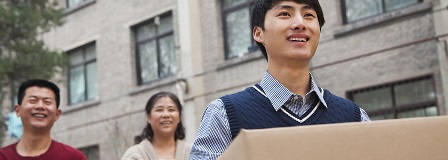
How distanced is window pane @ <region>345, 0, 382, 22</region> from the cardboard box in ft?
31.1

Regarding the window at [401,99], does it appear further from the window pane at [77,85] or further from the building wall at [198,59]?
the window pane at [77,85]

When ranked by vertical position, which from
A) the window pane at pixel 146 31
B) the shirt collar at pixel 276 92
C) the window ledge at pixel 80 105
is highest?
the window pane at pixel 146 31

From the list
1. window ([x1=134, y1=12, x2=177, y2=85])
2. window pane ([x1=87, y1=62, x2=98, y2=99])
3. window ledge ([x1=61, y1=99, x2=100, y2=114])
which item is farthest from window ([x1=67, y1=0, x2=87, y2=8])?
window ledge ([x1=61, y1=99, x2=100, y2=114])

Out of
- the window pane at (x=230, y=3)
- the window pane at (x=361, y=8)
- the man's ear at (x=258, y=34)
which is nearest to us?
the man's ear at (x=258, y=34)

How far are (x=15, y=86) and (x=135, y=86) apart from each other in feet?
16.8

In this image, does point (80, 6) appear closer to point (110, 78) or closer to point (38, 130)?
point (110, 78)

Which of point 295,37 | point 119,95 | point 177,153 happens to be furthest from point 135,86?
point 295,37

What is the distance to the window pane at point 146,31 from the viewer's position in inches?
593

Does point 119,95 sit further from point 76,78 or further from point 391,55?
point 391,55

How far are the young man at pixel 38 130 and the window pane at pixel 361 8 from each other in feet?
23.8

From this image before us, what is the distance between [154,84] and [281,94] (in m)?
12.7

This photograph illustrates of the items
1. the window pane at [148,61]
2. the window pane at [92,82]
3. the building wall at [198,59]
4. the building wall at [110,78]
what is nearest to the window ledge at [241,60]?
the building wall at [198,59]

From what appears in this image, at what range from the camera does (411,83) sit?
10.4 m

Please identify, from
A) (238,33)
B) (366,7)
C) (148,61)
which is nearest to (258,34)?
(366,7)
